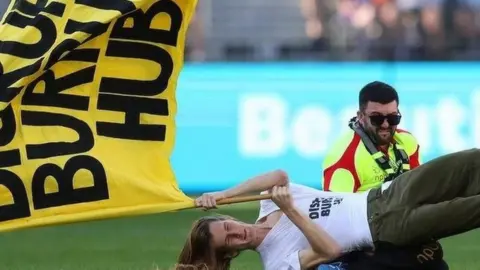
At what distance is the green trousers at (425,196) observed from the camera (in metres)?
7.87

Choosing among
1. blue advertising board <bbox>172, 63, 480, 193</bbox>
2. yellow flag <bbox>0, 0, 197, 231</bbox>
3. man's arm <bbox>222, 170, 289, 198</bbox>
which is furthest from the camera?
blue advertising board <bbox>172, 63, 480, 193</bbox>

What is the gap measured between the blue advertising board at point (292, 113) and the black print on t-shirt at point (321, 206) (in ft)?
27.0

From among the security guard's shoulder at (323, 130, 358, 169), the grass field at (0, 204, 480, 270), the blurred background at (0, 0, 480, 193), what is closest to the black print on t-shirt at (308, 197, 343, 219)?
the security guard's shoulder at (323, 130, 358, 169)

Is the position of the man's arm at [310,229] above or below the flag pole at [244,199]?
below

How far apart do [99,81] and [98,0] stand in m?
0.48

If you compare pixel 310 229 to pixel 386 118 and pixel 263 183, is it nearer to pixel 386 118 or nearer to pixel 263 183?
pixel 263 183

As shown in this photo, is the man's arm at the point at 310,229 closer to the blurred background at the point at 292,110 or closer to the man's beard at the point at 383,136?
the man's beard at the point at 383,136

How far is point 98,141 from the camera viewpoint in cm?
794

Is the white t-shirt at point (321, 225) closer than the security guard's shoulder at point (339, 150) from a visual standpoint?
Yes

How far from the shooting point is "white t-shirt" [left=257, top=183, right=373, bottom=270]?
8.23 metres

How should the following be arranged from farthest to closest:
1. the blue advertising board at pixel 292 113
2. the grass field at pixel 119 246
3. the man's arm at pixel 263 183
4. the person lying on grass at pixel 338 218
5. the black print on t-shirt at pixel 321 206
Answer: the blue advertising board at pixel 292 113, the grass field at pixel 119 246, the black print on t-shirt at pixel 321 206, the man's arm at pixel 263 183, the person lying on grass at pixel 338 218

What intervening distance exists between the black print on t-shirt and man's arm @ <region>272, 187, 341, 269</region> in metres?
0.24

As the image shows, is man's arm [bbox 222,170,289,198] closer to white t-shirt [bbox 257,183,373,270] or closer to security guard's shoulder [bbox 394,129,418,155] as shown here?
white t-shirt [bbox 257,183,373,270]

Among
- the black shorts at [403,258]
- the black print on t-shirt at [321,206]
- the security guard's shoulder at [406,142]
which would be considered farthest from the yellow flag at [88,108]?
the security guard's shoulder at [406,142]
